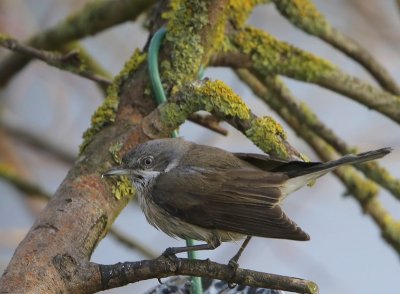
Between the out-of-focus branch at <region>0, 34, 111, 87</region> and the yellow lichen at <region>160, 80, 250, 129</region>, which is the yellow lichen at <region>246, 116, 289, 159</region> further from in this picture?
the out-of-focus branch at <region>0, 34, 111, 87</region>

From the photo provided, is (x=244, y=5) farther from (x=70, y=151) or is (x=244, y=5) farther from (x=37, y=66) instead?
(x=37, y=66)

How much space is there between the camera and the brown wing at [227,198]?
3082 millimetres

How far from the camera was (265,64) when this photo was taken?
3.91 meters

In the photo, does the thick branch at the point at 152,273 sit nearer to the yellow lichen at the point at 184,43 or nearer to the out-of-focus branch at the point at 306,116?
the yellow lichen at the point at 184,43

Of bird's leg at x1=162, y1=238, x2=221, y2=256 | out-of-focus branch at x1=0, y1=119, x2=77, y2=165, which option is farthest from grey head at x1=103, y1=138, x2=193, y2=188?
out-of-focus branch at x1=0, y1=119, x2=77, y2=165

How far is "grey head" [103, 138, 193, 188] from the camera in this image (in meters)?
3.30

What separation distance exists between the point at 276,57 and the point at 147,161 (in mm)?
858

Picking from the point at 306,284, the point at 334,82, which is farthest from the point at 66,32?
the point at 306,284

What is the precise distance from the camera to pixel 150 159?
3459mm

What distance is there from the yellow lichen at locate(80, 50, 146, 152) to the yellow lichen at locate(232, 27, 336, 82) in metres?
0.50

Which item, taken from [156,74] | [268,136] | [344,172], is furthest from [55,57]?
[344,172]

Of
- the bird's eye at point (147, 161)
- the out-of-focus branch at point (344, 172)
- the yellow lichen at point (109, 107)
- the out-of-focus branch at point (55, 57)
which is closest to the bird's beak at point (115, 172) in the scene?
the bird's eye at point (147, 161)

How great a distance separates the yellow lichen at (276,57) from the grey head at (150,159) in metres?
0.61

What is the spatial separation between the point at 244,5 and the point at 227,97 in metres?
0.95
